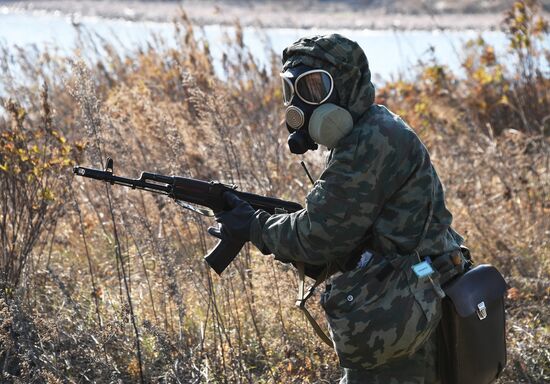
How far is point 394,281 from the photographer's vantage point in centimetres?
315

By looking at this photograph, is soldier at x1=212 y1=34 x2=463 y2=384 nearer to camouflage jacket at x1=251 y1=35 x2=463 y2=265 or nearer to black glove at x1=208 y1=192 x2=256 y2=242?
camouflage jacket at x1=251 y1=35 x2=463 y2=265

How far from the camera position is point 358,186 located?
3.10 meters

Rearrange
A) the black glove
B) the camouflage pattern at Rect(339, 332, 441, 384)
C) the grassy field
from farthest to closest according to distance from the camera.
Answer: the grassy field
the black glove
the camouflage pattern at Rect(339, 332, 441, 384)

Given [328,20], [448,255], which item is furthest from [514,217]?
[328,20]

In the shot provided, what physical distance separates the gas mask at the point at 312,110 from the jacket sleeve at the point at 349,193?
0.05 meters

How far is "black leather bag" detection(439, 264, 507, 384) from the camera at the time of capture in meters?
3.29

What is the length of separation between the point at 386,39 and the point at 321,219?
20325 millimetres

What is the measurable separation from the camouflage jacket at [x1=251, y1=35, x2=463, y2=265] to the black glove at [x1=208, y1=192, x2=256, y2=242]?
0.14 meters

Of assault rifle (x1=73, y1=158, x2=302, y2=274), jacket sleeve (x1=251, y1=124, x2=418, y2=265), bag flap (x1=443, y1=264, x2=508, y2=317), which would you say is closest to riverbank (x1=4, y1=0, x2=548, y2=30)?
assault rifle (x1=73, y1=158, x2=302, y2=274)

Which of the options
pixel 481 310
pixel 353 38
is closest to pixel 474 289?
pixel 481 310

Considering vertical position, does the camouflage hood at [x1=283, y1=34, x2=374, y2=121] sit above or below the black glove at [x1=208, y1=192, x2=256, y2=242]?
above

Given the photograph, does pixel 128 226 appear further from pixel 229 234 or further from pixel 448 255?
pixel 448 255

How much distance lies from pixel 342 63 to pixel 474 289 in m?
0.84

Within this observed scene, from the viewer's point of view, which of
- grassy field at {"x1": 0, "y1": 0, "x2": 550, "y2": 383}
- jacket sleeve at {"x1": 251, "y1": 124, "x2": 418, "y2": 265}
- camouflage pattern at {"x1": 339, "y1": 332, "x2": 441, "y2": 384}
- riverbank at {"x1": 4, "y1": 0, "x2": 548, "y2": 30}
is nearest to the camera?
jacket sleeve at {"x1": 251, "y1": 124, "x2": 418, "y2": 265}
